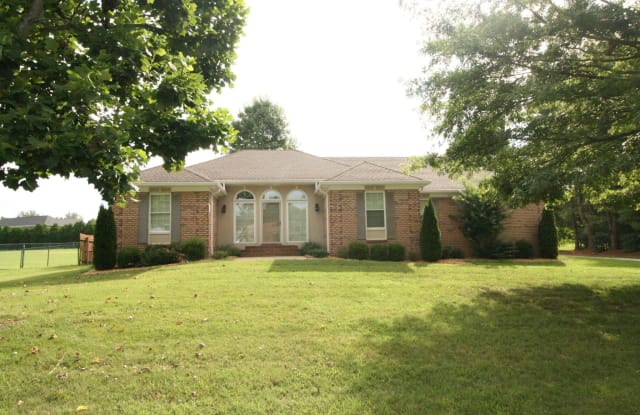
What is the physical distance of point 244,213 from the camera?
17.3m

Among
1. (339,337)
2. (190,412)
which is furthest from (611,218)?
(190,412)

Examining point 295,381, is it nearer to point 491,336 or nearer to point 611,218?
point 491,336

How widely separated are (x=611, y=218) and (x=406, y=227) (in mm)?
14512

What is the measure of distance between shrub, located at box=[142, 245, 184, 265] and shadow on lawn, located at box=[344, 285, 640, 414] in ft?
33.2

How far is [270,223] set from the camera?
57.1 ft

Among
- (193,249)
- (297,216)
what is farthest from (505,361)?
(297,216)

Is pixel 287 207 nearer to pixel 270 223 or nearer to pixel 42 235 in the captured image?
pixel 270 223

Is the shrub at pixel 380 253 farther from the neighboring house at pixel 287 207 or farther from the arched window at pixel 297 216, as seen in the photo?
the arched window at pixel 297 216

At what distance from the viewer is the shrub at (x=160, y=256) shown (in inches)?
555

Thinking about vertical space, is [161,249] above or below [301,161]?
below

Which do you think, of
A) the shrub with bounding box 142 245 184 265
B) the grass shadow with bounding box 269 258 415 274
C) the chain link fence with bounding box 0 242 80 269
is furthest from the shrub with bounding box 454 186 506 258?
the chain link fence with bounding box 0 242 80 269

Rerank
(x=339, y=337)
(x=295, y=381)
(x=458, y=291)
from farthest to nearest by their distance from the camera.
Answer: (x=458, y=291) → (x=339, y=337) → (x=295, y=381)

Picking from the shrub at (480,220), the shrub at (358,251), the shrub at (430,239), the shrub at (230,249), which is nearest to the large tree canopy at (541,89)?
the shrub at (430,239)

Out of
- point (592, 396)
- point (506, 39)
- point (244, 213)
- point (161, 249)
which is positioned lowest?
point (592, 396)
